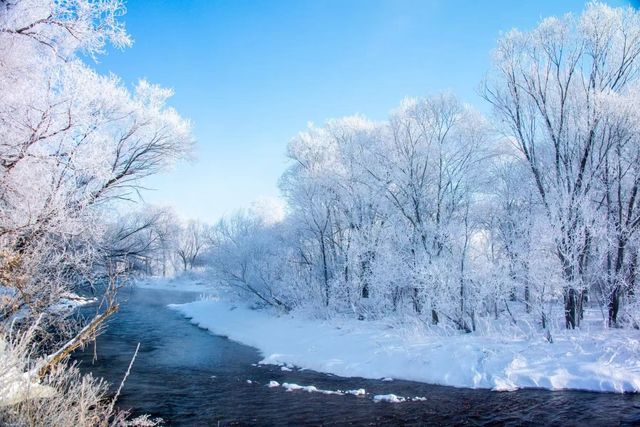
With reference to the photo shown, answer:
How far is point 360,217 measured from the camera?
2556cm

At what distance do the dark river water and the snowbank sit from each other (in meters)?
0.61

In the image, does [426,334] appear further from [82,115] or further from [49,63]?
[49,63]

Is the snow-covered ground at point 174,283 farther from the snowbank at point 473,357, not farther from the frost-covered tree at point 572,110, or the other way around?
the frost-covered tree at point 572,110

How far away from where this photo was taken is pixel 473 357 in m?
14.0

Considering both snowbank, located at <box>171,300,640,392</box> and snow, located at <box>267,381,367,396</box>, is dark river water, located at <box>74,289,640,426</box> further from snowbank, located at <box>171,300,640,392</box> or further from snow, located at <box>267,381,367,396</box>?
snowbank, located at <box>171,300,640,392</box>

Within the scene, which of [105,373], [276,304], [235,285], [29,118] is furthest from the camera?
[235,285]

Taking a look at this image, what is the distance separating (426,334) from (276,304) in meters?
13.0

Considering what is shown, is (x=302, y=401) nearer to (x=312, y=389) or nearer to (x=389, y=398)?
(x=312, y=389)

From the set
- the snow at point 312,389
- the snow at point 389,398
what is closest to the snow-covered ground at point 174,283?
the snow at point 312,389

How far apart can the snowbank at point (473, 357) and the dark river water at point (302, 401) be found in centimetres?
61

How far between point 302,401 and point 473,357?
255 inches

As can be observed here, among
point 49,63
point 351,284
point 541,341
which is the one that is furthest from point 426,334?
point 49,63

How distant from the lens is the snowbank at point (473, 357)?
40.5 feet

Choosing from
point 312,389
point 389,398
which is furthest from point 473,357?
point 312,389
